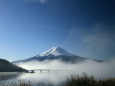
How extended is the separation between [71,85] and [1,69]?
192 meters

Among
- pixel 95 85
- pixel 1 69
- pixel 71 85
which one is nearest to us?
pixel 95 85

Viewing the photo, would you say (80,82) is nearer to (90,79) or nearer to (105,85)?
(90,79)

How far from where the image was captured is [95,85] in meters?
16.6

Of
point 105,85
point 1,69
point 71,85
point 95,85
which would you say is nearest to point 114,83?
point 105,85

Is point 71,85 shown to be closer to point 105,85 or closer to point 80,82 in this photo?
point 80,82

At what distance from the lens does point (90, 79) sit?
62.5 feet

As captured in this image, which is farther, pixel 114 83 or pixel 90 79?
pixel 90 79

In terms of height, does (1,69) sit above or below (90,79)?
above

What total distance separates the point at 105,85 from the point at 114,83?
107 centimetres

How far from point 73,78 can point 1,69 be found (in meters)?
192

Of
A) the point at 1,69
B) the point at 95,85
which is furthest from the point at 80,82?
the point at 1,69

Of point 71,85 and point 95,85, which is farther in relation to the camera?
point 71,85

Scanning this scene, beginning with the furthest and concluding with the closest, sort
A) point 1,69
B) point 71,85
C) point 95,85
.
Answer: point 1,69 < point 71,85 < point 95,85

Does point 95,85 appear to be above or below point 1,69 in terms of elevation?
below
